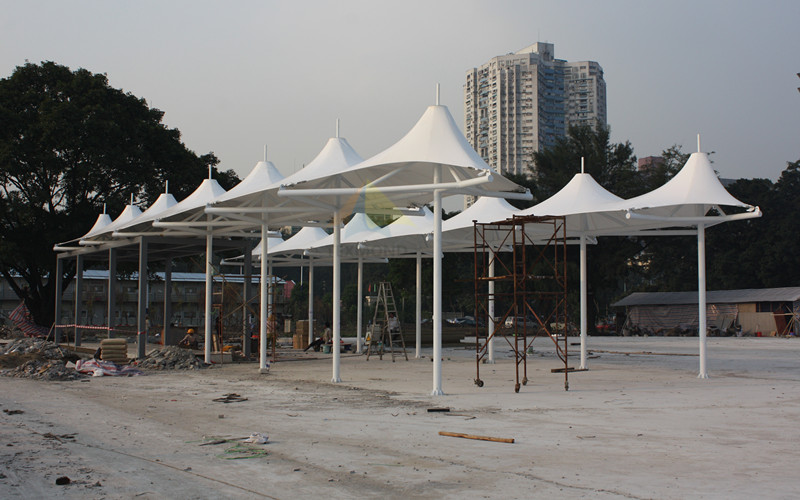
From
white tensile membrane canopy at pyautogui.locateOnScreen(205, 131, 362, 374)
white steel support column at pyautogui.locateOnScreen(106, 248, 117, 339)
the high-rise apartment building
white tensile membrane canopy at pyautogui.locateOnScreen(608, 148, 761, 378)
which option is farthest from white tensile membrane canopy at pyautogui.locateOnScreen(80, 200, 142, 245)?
the high-rise apartment building

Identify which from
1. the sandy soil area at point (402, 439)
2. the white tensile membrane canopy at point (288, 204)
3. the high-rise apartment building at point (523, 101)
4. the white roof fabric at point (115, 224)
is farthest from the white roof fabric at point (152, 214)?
the high-rise apartment building at point (523, 101)

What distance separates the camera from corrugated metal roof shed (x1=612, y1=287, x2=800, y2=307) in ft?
143

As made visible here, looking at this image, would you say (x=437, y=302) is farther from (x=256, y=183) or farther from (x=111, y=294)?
(x=111, y=294)

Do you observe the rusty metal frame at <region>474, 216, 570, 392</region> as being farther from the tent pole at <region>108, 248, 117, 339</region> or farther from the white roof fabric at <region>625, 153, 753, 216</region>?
the tent pole at <region>108, 248, 117, 339</region>

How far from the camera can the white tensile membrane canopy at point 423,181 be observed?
13.2 m

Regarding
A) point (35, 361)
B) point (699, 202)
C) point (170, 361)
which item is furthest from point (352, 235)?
point (699, 202)

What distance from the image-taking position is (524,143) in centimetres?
12244

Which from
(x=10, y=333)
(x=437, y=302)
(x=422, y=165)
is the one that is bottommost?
(x=10, y=333)

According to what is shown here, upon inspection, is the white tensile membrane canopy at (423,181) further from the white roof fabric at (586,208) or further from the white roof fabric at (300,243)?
the white roof fabric at (300,243)

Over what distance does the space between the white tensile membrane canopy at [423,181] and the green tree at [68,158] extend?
18.4 m

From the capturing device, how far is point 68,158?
105 feet

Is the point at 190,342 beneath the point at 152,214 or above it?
beneath

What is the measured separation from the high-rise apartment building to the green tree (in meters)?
87.9

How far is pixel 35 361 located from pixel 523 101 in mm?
113058
